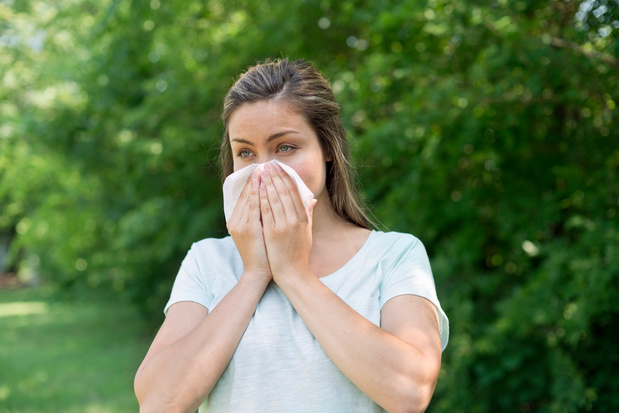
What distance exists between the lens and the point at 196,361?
60.9 inches

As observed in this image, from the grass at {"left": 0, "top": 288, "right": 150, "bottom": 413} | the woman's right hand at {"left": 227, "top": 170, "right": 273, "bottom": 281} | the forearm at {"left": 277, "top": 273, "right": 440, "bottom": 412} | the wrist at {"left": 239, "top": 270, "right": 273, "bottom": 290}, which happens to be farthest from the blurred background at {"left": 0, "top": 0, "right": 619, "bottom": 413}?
the forearm at {"left": 277, "top": 273, "right": 440, "bottom": 412}

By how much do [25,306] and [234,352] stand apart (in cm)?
1971

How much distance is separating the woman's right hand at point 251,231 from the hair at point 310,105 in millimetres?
250

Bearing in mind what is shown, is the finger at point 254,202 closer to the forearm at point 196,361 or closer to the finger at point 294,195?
the finger at point 294,195

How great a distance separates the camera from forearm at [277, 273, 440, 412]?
59.1 inches

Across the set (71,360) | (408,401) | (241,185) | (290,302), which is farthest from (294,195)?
(71,360)

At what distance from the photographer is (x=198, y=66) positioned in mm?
6020

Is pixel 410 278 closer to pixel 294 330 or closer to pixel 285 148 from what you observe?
pixel 294 330

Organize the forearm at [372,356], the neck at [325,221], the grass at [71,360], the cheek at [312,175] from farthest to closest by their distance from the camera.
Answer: the grass at [71,360] → the neck at [325,221] → the cheek at [312,175] → the forearm at [372,356]

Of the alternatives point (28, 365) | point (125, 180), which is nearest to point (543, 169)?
point (125, 180)

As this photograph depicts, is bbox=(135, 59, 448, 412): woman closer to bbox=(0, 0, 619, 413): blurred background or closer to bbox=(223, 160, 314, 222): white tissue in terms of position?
bbox=(223, 160, 314, 222): white tissue

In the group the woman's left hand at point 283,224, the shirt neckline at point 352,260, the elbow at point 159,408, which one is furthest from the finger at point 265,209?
the elbow at point 159,408

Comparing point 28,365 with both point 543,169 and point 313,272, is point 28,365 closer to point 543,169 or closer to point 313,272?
point 543,169

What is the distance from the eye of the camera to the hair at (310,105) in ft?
5.96
